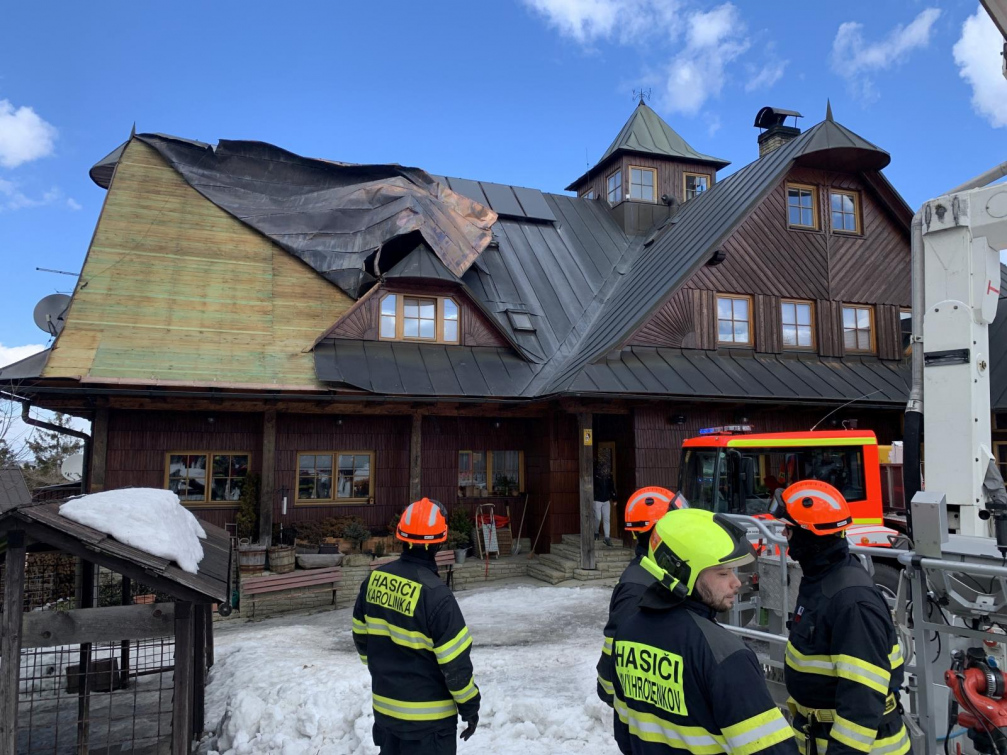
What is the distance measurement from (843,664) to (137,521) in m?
4.36

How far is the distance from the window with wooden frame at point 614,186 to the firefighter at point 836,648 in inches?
718

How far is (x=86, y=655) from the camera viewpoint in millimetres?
5996

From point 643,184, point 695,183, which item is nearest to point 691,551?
point 643,184

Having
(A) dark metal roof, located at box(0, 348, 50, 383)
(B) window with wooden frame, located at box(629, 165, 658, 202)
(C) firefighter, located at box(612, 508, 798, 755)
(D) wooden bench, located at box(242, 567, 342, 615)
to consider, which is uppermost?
(B) window with wooden frame, located at box(629, 165, 658, 202)

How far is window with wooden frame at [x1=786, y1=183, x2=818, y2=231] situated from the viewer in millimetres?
16125

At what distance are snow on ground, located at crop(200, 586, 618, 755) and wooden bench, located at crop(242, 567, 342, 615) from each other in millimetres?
1745

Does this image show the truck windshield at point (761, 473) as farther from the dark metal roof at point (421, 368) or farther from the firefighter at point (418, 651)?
the firefighter at point (418, 651)

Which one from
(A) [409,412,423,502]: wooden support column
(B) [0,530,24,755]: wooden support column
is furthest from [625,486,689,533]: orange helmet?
(A) [409,412,423,502]: wooden support column

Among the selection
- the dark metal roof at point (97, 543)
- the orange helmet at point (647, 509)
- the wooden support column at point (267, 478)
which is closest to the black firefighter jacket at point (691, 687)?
the orange helmet at point (647, 509)

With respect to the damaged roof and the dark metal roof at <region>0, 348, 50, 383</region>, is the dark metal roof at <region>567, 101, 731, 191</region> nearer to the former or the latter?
the damaged roof

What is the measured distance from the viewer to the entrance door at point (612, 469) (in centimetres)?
1525

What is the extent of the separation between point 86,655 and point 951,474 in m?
7.33

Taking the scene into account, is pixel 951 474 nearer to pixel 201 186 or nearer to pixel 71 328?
pixel 71 328

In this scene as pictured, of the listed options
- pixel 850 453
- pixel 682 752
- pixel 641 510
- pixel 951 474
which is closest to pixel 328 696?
pixel 641 510
